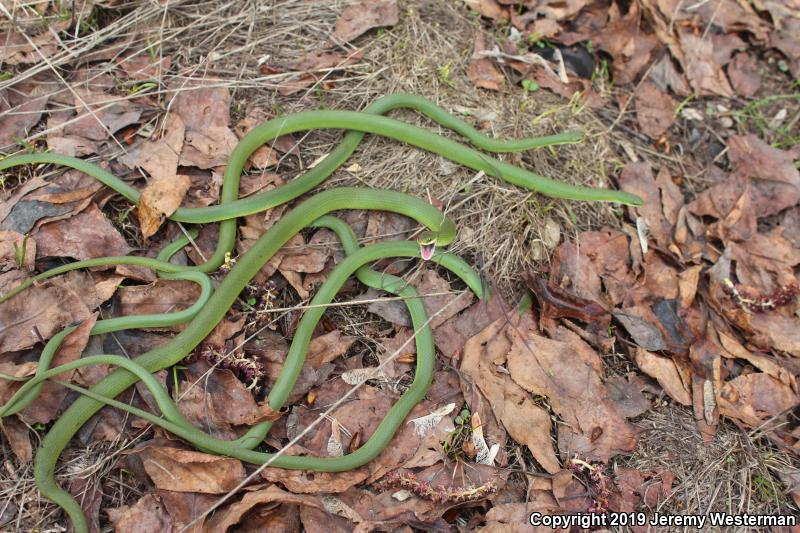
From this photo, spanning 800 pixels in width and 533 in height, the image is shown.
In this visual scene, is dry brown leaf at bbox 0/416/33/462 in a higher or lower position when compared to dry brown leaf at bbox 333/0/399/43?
lower

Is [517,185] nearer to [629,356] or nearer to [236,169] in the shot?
[629,356]

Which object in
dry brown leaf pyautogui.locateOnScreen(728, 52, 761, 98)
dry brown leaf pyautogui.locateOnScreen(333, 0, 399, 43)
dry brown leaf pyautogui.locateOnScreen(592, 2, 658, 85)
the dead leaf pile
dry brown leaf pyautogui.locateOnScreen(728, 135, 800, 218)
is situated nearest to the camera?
dry brown leaf pyautogui.locateOnScreen(333, 0, 399, 43)

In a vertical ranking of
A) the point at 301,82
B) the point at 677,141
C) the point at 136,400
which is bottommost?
the point at 136,400

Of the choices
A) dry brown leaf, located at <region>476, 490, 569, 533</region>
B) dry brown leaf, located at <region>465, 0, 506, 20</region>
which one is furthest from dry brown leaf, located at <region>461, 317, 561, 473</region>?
dry brown leaf, located at <region>465, 0, 506, 20</region>

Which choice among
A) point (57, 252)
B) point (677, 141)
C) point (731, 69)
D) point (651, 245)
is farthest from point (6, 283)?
point (731, 69)

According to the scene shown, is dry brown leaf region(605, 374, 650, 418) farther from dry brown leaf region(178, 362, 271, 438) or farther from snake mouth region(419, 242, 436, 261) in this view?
dry brown leaf region(178, 362, 271, 438)

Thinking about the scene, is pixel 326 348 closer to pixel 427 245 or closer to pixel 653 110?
pixel 427 245
